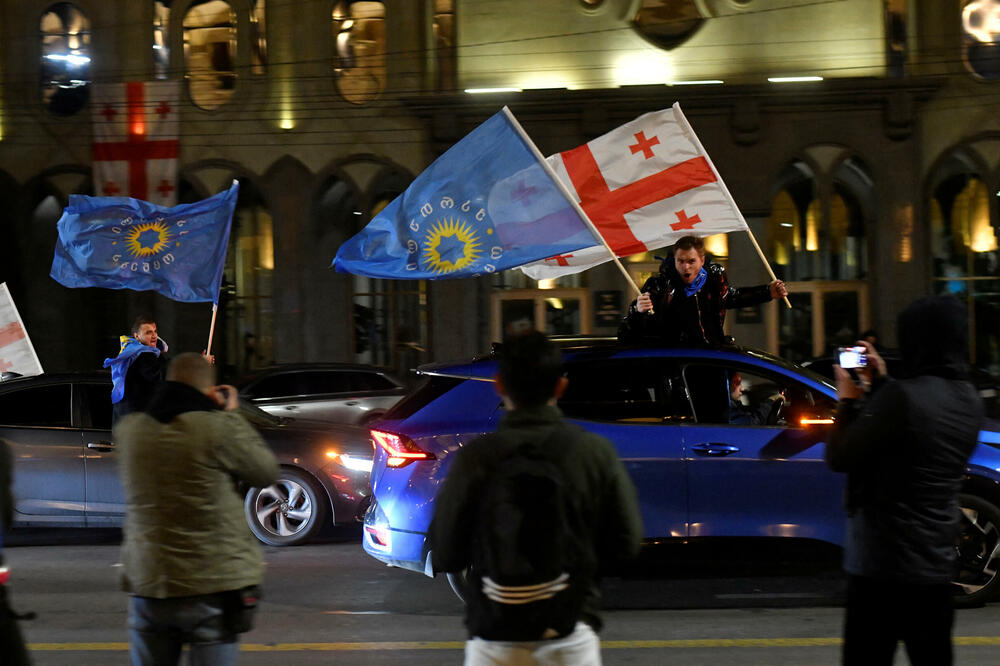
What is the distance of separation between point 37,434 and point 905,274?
54.1 feet

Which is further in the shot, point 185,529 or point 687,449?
point 687,449

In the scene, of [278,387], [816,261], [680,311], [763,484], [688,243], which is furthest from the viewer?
[816,261]

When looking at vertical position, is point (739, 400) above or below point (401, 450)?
above

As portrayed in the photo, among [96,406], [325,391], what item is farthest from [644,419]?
[325,391]

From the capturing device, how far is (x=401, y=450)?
7.30 m

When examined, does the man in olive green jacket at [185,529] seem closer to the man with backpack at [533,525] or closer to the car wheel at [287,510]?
the man with backpack at [533,525]

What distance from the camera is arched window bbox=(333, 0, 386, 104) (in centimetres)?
2305

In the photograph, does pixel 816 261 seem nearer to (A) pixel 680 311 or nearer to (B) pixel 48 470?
(A) pixel 680 311

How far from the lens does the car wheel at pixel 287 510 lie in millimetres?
10219

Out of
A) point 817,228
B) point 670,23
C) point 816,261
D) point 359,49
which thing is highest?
point 670,23

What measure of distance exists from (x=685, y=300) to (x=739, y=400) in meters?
0.96

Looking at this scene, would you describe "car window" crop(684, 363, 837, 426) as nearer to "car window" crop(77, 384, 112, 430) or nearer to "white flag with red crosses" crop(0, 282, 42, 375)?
"car window" crop(77, 384, 112, 430)

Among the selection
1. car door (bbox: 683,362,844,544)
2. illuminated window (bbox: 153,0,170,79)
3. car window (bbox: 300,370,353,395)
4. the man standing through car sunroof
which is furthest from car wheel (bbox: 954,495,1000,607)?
illuminated window (bbox: 153,0,170,79)

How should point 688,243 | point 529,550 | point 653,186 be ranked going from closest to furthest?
1. point 529,550
2. point 688,243
3. point 653,186
